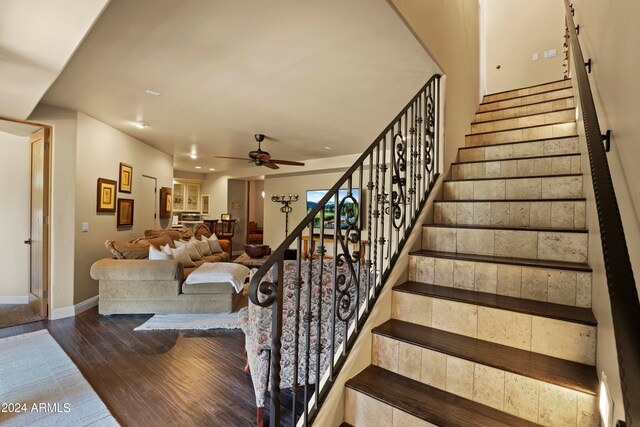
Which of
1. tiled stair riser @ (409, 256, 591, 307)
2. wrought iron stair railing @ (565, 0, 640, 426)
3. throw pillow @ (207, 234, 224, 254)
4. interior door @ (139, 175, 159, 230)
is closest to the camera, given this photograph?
wrought iron stair railing @ (565, 0, 640, 426)

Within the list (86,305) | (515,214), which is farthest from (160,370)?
(515,214)

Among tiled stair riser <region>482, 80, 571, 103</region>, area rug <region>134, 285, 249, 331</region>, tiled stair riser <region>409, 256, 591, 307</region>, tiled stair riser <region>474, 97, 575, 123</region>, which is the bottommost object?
area rug <region>134, 285, 249, 331</region>

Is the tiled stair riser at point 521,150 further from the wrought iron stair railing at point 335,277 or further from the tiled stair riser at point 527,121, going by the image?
the tiled stair riser at point 527,121

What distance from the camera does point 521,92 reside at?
4.32 m

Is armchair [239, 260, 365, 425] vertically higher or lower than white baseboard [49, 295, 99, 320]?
A: higher

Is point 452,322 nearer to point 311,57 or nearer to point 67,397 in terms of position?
point 311,57

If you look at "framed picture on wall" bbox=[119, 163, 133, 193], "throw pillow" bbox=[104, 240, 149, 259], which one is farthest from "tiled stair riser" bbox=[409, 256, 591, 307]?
"framed picture on wall" bbox=[119, 163, 133, 193]

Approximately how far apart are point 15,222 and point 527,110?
7310mm

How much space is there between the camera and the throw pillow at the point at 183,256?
4551 mm

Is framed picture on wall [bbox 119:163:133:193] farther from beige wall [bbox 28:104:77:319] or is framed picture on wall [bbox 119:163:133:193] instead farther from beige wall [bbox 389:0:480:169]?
beige wall [bbox 389:0:480:169]

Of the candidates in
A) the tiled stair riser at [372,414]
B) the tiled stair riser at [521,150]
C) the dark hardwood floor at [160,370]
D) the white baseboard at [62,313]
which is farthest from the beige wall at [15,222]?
the tiled stair riser at [521,150]

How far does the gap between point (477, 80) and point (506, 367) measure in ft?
13.8

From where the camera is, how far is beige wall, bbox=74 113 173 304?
4086 mm

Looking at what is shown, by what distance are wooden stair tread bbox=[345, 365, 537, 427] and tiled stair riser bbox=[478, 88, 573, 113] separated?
3912 mm
